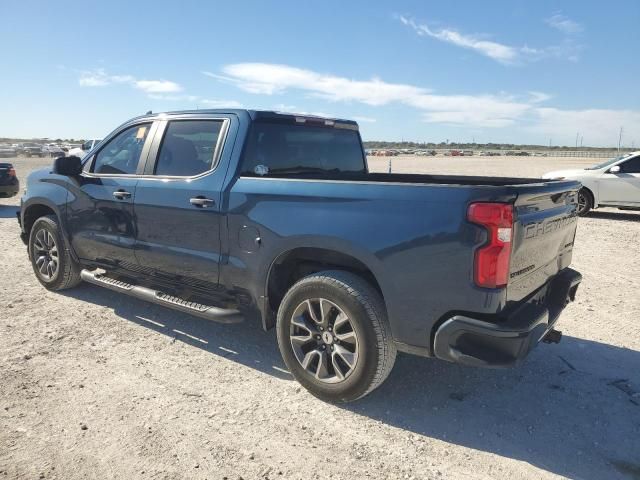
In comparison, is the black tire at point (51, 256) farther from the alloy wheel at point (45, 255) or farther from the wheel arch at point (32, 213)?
the wheel arch at point (32, 213)

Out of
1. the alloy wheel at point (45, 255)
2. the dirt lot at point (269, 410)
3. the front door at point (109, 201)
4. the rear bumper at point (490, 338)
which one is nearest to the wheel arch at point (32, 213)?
the alloy wheel at point (45, 255)

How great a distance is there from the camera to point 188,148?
13.6 ft

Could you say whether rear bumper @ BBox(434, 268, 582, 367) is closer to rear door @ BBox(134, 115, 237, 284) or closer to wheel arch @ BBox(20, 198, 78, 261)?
rear door @ BBox(134, 115, 237, 284)

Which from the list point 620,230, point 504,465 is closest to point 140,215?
point 504,465

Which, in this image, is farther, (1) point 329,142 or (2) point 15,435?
(1) point 329,142

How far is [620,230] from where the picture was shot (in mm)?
9859

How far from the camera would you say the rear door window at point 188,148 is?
12.9 ft

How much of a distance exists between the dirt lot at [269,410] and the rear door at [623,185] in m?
7.84

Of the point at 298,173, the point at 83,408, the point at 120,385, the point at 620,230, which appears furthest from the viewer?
the point at 620,230

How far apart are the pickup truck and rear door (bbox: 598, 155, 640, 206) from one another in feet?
28.8

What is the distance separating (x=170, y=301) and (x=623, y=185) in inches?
442

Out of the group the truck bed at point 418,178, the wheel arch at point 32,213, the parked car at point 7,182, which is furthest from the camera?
the parked car at point 7,182

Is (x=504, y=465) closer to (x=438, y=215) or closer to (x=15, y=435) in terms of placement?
(x=438, y=215)

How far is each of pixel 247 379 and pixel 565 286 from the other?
2.41 m
